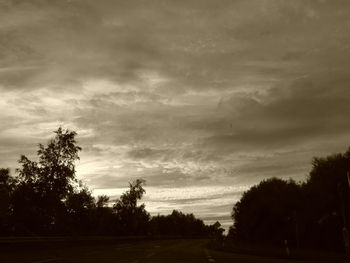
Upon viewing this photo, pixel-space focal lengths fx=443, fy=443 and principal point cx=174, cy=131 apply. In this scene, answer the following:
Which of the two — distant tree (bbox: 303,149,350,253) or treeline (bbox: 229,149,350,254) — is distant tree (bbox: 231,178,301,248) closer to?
treeline (bbox: 229,149,350,254)

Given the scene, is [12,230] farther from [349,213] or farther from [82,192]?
[349,213]

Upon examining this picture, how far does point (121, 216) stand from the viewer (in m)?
130

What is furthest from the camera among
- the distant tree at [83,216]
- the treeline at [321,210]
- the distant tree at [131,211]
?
the distant tree at [131,211]

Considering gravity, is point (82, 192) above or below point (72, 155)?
below

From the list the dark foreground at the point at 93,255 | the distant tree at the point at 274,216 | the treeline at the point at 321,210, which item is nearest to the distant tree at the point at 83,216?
the distant tree at the point at 274,216

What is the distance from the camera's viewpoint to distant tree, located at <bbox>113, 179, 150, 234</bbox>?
420 feet

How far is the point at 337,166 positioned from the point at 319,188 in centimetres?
328

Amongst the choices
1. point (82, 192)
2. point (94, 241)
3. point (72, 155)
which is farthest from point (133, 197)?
point (94, 241)

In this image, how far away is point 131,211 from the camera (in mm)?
129500

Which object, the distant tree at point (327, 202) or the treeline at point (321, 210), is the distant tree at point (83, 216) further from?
the distant tree at point (327, 202)

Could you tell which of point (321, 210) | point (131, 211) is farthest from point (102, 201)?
point (321, 210)

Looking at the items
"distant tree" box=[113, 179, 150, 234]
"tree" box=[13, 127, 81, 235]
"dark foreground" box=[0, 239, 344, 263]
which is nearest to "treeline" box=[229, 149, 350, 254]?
"dark foreground" box=[0, 239, 344, 263]

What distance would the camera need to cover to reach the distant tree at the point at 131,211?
128125mm

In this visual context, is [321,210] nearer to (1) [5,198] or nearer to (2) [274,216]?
(2) [274,216]
